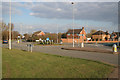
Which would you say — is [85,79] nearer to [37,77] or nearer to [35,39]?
[37,77]

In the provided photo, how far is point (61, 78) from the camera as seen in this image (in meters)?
5.16

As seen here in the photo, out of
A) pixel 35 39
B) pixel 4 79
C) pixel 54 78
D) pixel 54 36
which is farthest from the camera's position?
pixel 35 39

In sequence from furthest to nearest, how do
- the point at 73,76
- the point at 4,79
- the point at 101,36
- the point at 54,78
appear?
the point at 101,36, the point at 73,76, the point at 54,78, the point at 4,79

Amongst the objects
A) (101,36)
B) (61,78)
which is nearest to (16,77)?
(61,78)

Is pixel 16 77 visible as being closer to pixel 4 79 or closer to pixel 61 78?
pixel 4 79

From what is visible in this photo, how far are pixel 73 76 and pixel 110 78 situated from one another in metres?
1.52

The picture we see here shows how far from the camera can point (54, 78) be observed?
5.12 m

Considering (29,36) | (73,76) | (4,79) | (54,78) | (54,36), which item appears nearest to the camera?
(4,79)

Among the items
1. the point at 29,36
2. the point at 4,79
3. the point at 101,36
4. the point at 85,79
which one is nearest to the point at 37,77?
the point at 4,79

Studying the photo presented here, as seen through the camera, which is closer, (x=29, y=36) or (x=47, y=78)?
(x=47, y=78)

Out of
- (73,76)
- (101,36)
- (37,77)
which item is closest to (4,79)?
(37,77)

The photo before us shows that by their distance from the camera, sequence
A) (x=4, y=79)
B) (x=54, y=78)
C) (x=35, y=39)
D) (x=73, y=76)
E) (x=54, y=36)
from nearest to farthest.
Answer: (x=4, y=79) < (x=54, y=78) < (x=73, y=76) < (x=54, y=36) < (x=35, y=39)

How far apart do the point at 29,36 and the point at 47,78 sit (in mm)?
68543

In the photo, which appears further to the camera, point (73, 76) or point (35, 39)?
point (35, 39)
